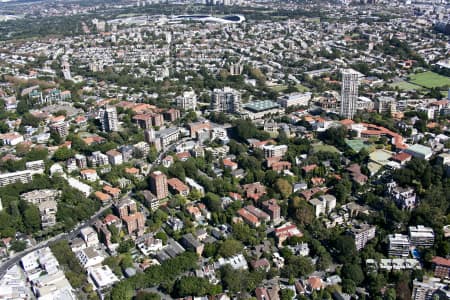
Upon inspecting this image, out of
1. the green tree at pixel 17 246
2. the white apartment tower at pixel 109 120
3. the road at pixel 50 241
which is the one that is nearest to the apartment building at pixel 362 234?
the road at pixel 50 241

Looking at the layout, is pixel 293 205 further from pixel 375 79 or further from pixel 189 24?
pixel 189 24

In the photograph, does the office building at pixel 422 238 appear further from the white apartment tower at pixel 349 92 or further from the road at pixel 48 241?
the white apartment tower at pixel 349 92

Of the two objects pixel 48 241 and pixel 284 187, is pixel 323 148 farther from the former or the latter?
pixel 48 241

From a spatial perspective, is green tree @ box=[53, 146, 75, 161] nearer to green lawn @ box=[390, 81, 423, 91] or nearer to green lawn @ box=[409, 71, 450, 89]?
green lawn @ box=[390, 81, 423, 91]

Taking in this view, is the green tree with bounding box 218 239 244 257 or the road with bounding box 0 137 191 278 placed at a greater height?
the green tree with bounding box 218 239 244 257

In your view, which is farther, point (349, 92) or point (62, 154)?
point (349, 92)

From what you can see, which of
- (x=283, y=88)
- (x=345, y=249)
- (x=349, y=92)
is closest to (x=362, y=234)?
(x=345, y=249)

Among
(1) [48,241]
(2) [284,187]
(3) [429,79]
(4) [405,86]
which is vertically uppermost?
(3) [429,79]

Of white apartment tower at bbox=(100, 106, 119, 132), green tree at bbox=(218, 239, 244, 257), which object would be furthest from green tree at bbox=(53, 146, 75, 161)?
green tree at bbox=(218, 239, 244, 257)
